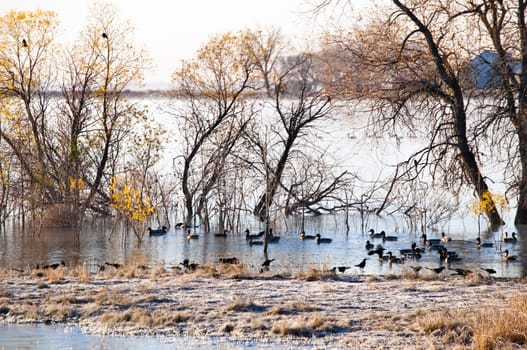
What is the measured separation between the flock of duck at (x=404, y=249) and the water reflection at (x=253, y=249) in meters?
0.18

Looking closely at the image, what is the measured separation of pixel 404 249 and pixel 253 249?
451 centimetres

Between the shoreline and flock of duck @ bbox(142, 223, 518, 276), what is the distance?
1.86 metres

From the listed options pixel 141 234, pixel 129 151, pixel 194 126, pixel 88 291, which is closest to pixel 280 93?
pixel 194 126

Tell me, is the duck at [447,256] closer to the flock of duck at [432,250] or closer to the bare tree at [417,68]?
the flock of duck at [432,250]

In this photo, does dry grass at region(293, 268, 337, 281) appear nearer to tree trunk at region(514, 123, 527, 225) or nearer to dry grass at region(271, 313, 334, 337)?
dry grass at region(271, 313, 334, 337)

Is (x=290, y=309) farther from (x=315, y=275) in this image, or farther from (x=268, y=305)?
(x=315, y=275)

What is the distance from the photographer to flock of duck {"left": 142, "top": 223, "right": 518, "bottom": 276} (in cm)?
2086

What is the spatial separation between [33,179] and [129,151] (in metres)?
4.00

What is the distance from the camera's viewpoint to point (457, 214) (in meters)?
34.3

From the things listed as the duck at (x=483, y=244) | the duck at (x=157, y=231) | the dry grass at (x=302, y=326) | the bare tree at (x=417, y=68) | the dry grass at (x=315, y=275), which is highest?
the bare tree at (x=417, y=68)

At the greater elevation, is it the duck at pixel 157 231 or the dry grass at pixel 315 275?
the duck at pixel 157 231

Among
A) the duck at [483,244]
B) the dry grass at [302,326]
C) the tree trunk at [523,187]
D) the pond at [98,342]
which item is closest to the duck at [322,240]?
the duck at [483,244]

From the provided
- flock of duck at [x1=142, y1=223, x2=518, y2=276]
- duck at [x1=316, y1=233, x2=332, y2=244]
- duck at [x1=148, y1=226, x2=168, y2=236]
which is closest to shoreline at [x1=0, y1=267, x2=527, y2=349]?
flock of duck at [x1=142, y1=223, x2=518, y2=276]

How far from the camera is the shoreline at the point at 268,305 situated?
12.9 metres
